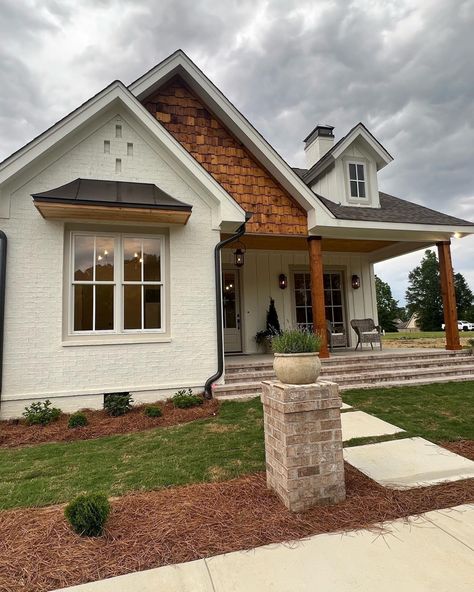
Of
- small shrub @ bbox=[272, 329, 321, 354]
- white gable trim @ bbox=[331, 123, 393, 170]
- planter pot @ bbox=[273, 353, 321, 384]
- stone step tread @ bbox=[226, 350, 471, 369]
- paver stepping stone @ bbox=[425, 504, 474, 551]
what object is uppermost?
white gable trim @ bbox=[331, 123, 393, 170]

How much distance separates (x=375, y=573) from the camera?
184 cm

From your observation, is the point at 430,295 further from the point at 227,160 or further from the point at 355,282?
the point at 227,160

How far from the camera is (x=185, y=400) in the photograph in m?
5.49

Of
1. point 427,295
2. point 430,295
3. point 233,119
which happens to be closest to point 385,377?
point 233,119

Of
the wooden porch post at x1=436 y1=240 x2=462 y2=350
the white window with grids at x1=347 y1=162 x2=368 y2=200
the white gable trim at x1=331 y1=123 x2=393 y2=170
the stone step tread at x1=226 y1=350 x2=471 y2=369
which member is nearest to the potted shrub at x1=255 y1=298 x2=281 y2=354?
the stone step tread at x1=226 y1=350 x2=471 y2=369

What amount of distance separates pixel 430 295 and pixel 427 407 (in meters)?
54.0

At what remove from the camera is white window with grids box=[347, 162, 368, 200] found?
873 cm

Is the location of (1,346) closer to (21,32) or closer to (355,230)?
(355,230)

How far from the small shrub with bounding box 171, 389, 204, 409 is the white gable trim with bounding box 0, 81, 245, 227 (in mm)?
3068

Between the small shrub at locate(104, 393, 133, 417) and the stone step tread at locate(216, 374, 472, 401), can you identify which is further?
the stone step tread at locate(216, 374, 472, 401)

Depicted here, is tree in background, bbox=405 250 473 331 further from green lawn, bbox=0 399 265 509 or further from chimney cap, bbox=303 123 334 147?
green lawn, bbox=0 399 265 509

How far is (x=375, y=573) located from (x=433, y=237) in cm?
817

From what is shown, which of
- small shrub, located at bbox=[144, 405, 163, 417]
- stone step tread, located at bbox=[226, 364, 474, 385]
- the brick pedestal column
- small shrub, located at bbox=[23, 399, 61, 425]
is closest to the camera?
the brick pedestal column

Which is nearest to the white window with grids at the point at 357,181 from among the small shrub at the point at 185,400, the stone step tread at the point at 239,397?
the stone step tread at the point at 239,397
